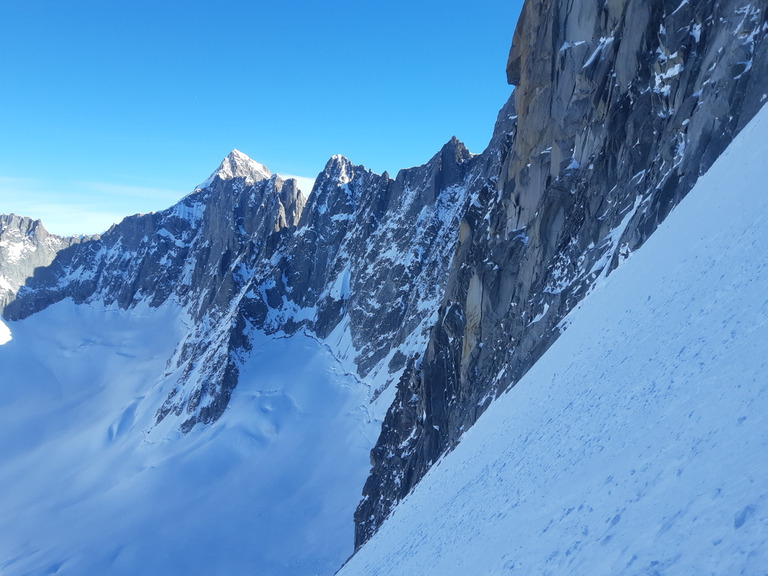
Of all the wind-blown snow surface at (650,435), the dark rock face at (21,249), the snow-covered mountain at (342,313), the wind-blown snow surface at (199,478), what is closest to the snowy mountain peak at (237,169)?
the snow-covered mountain at (342,313)

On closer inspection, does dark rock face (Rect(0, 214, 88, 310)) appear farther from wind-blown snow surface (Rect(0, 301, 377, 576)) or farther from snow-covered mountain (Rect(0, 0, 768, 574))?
wind-blown snow surface (Rect(0, 301, 377, 576))

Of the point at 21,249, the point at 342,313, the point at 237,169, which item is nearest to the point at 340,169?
the point at 342,313

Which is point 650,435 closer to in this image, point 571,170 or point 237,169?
point 571,170

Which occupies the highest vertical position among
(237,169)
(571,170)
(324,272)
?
(237,169)

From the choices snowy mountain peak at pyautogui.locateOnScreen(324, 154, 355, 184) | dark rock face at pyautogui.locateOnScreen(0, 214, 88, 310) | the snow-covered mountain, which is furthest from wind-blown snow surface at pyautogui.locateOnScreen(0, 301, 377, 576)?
dark rock face at pyautogui.locateOnScreen(0, 214, 88, 310)

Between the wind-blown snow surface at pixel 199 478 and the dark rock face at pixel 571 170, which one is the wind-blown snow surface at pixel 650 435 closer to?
the dark rock face at pixel 571 170

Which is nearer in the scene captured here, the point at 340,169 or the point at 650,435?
the point at 650,435

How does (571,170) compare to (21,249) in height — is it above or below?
below
